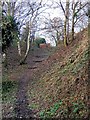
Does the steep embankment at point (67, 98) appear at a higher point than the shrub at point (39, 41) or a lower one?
lower

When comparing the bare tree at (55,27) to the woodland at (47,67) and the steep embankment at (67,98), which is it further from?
the steep embankment at (67,98)

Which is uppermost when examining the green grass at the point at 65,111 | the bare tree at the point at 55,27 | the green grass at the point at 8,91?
the bare tree at the point at 55,27

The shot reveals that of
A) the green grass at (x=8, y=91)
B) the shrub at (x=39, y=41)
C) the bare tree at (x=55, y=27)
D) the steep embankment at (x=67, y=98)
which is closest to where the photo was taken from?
the steep embankment at (x=67, y=98)

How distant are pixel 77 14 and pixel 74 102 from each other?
20.7 ft

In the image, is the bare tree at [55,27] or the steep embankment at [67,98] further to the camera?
the bare tree at [55,27]

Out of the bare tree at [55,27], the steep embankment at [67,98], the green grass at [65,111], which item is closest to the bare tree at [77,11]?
the bare tree at [55,27]

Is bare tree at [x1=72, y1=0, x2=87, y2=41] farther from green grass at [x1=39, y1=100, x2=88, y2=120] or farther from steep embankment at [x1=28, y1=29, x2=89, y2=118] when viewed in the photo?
green grass at [x1=39, y1=100, x2=88, y2=120]

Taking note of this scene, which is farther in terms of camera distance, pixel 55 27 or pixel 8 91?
pixel 55 27

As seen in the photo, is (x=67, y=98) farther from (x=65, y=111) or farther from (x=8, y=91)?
(x=8, y=91)

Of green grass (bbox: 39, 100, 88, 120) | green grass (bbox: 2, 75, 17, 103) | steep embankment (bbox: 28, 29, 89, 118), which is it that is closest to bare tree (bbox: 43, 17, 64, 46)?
green grass (bbox: 2, 75, 17, 103)

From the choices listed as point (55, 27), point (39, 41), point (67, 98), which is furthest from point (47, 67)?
point (39, 41)

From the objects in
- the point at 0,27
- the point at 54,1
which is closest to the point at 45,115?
the point at 0,27

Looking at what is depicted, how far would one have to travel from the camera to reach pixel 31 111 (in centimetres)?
517

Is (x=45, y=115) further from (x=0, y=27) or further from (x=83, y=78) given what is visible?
(x=0, y=27)
